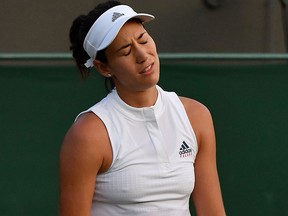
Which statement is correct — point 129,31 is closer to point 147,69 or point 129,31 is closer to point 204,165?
point 147,69

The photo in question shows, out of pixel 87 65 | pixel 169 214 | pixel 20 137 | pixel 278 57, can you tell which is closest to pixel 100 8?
pixel 87 65

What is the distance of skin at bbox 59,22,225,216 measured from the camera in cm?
287

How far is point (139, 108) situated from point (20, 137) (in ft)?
6.02

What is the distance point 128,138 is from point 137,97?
0.52 feet

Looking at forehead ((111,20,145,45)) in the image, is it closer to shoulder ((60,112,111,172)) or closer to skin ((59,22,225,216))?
skin ((59,22,225,216))

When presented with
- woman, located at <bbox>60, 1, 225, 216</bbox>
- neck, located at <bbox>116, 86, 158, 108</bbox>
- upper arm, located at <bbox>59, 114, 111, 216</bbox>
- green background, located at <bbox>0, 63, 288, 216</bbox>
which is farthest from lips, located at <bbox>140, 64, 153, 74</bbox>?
green background, located at <bbox>0, 63, 288, 216</bbox>

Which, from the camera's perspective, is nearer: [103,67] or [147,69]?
[147,69]

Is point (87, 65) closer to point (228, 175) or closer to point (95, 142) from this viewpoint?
point (95, 142)

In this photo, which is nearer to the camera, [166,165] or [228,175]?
[166,165]

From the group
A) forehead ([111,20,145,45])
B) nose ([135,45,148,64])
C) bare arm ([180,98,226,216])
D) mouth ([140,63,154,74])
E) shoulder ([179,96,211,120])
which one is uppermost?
forehead ([111,20,145,45])

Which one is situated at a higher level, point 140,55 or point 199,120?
point 140,55

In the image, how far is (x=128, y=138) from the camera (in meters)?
2.94

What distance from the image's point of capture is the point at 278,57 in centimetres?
497

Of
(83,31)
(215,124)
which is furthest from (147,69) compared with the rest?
(215,124)
